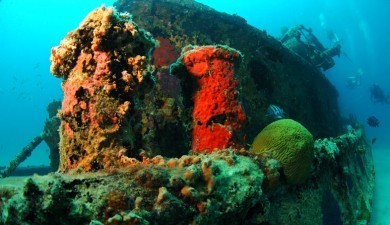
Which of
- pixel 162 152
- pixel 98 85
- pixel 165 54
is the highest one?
pixel 165 54

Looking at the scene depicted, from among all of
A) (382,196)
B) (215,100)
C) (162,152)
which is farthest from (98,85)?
(382,196)

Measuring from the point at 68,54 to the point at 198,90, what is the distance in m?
1.77

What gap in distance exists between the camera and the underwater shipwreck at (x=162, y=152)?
6.74 ft

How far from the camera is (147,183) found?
7.47 ft

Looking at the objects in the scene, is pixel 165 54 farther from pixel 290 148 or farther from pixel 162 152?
pixel 290 148

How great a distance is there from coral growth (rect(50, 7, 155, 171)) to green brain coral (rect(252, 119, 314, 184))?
1.78 meters

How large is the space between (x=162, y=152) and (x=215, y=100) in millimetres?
1295

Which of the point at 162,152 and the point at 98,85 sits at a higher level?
the point at 162,152

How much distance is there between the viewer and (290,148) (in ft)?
12.7

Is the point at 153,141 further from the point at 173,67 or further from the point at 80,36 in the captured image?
the point at 80,36

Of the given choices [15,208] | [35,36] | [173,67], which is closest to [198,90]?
[173,67]

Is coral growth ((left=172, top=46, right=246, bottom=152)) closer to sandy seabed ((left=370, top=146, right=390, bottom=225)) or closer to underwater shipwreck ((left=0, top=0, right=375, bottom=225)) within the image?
underwater shipwreck ((left=0, top=0, right=375, bottom=225))

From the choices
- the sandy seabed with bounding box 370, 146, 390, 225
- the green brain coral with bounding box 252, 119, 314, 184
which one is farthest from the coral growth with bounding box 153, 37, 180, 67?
the sandy seabed with bounding box 370, 146, 390, 225

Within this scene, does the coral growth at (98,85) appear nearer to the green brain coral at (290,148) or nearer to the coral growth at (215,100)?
the coral growth at (215,100)
